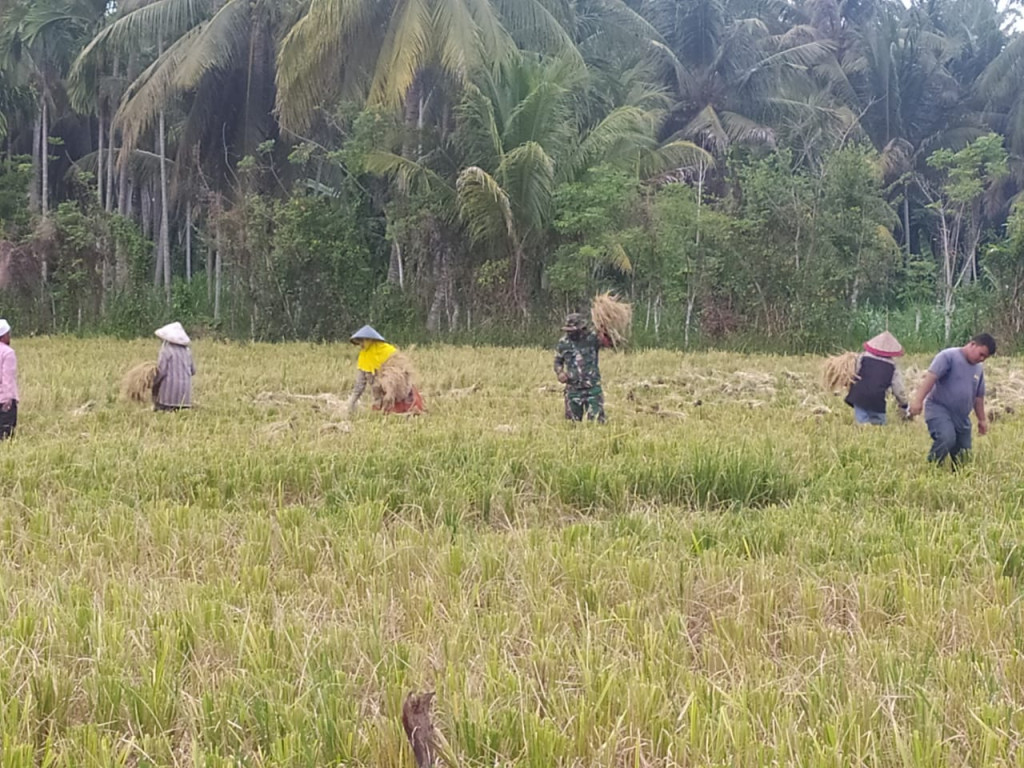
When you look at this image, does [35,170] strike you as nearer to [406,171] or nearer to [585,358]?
[406,171]

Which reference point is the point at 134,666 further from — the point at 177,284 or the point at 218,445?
the point at 177,284

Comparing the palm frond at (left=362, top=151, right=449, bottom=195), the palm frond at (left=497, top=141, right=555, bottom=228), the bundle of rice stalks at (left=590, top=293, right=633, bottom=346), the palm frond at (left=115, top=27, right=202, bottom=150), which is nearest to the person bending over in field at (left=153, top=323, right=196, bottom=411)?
the bundle of rice stalks at (left=590, top=293, right=633, bottom=346)

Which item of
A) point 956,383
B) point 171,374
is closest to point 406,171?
point 171,374

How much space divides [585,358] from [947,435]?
288 centimetres

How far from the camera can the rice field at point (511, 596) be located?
2164 millimetres

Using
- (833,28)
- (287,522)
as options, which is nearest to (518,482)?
(287,522)

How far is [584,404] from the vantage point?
746 centimetres

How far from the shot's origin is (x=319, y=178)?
19.9m

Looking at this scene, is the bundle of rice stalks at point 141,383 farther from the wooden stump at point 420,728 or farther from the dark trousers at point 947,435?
the wooden stump at point 420,728

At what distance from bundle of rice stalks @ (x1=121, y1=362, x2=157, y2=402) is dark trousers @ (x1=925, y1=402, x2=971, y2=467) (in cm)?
613

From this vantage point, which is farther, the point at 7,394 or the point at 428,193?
the point at 428,193

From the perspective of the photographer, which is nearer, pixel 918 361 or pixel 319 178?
pixel 918 361

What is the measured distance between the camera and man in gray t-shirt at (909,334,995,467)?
539 centimetres

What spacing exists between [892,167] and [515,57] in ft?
36.0
